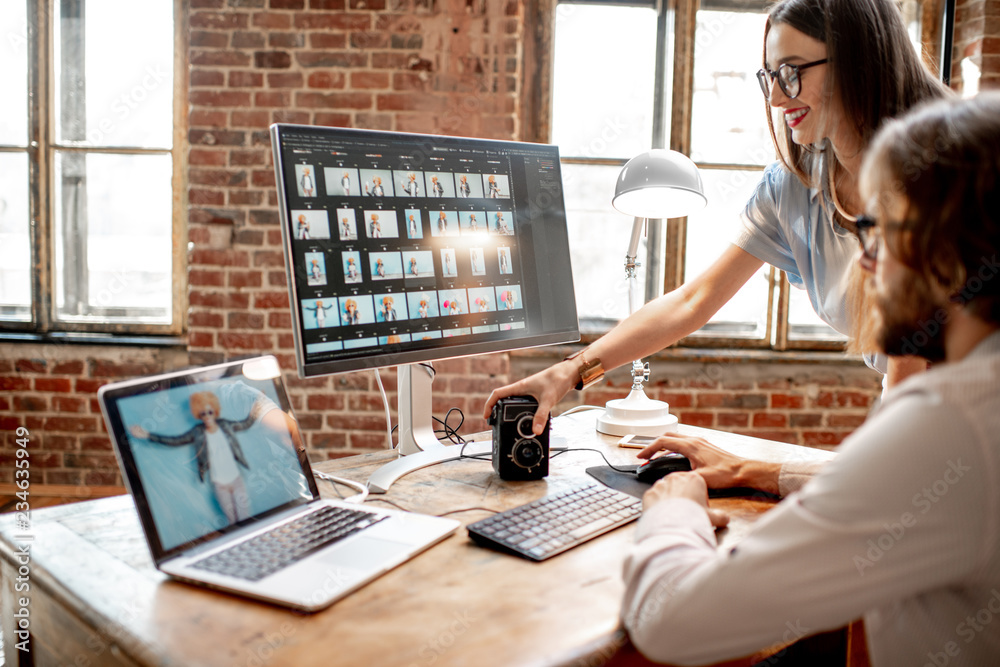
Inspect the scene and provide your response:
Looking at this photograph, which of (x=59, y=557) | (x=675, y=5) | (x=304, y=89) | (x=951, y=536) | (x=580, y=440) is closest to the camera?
(x=951, y=536)

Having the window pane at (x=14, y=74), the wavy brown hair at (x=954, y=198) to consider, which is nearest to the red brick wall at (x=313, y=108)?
the window pane at (x=14, y=74)

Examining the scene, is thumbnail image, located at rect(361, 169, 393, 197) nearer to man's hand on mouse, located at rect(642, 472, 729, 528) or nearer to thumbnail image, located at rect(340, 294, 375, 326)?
thumbnail image, located at rect(340, 294, 375, 326)

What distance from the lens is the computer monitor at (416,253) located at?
109cm

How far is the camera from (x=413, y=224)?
4.00ft

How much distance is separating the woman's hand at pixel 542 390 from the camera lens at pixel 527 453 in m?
→ 0.02

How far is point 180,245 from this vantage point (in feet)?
9.85

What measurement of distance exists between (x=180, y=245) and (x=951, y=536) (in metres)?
3.06

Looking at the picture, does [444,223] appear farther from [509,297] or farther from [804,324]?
[804,324]

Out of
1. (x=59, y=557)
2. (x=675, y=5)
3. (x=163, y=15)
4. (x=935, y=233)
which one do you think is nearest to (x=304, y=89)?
(x=163, y=15)

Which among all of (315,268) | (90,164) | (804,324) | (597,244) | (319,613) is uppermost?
(90,164)

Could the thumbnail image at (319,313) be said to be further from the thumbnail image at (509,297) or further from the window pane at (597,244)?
the window pane at (597,244)

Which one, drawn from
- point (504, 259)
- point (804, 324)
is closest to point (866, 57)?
point (504, 259)

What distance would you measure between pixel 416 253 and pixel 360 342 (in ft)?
0.65

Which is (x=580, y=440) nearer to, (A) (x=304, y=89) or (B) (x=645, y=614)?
(B) (x=645, y=614)
